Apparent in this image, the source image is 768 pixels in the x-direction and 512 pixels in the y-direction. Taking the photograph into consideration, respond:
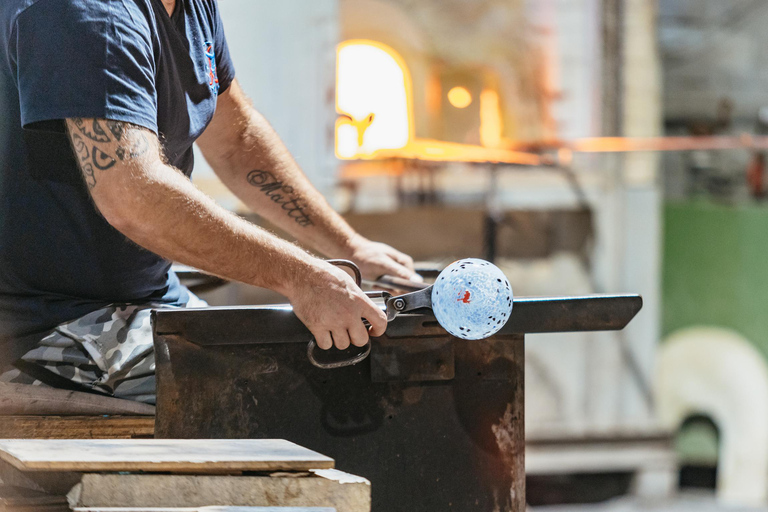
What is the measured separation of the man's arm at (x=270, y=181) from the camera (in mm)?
2184

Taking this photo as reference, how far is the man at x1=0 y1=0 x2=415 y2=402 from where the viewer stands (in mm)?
1417

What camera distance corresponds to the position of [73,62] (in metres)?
1.39

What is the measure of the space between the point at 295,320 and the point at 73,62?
24.2 inches

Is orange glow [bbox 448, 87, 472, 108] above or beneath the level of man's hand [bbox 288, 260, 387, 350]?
above

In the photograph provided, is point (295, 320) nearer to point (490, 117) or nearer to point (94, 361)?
point (94, 361)

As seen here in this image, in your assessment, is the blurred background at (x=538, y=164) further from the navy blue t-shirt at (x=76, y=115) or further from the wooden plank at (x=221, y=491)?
the wooden plank at (x=221, y=491)

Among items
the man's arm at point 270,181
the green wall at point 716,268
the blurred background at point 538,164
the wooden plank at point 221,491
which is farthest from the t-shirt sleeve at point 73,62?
the green wall at point 716,268

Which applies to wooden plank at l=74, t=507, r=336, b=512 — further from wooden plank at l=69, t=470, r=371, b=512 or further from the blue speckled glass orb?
the blue speckled glass orb

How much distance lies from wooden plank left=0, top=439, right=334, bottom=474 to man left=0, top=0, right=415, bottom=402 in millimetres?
280

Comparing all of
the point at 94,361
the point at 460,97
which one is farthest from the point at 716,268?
the point at 94,361

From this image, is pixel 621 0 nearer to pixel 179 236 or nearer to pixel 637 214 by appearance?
pixel 637 214

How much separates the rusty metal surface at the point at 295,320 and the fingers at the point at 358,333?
7 centimetres

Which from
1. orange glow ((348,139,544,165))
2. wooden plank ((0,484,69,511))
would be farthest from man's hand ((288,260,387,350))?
orange glow ((348,139,544,165))

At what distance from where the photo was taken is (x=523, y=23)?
625cm
